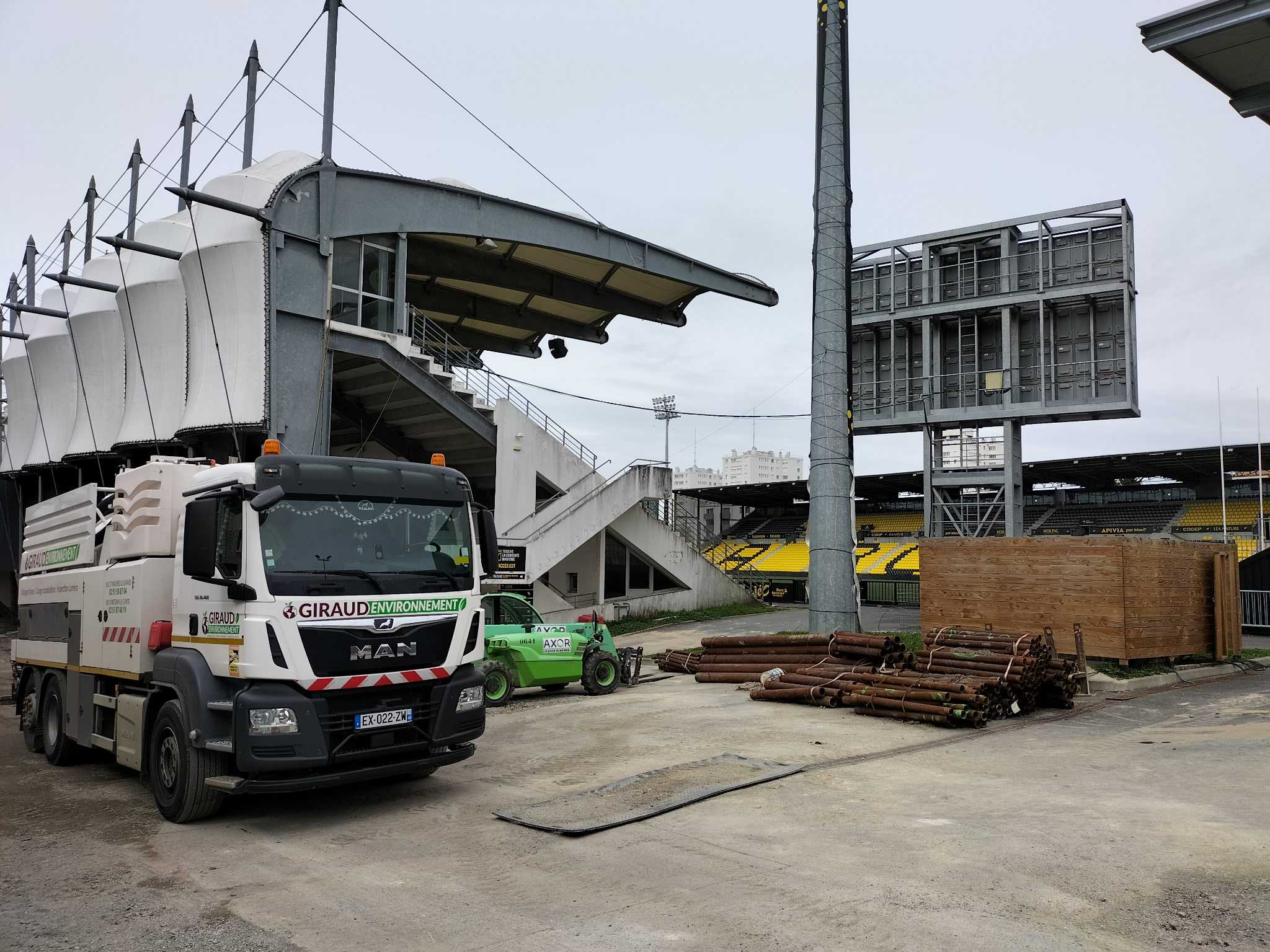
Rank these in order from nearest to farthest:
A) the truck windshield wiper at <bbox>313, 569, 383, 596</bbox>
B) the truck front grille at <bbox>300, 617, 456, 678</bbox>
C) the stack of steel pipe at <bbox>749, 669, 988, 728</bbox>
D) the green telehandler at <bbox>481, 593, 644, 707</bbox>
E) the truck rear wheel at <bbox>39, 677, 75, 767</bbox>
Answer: the truck front grille at <bbox>300, 617, 456, 678</bbox> → the truck windshield wiper at <bbox>313, 569, 383, 596</bbox> → the truck rear wheel at <bbox>39, 677, 75, 767</bbox> → the stack of steel pipe at <bbox>749, 669, 988, 728</bbox> → the green telehandler at <bbox>481, 593, 644, 707</bbox>

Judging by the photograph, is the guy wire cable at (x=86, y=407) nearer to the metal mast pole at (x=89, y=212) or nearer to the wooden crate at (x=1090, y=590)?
the metal mast pole at (x=89, y=212)

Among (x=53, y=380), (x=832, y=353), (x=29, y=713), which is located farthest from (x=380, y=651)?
(x=53, y=380)

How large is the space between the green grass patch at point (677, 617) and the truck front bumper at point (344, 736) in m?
19.8

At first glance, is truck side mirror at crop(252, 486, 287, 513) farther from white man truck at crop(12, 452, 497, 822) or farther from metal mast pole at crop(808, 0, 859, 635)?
metal mast pole at crop(808, 0, 859, 635)

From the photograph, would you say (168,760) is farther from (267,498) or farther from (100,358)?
(100,358)

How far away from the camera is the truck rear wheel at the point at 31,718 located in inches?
480

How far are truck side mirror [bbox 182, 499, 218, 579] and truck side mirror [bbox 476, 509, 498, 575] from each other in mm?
2492

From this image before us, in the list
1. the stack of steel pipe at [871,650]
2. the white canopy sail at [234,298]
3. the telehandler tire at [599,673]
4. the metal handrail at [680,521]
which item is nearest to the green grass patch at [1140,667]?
the stack of steel pipe at [871,650]

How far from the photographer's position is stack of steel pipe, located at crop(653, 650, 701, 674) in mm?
20234

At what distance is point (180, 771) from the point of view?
836 cm

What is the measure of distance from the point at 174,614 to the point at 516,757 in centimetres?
437

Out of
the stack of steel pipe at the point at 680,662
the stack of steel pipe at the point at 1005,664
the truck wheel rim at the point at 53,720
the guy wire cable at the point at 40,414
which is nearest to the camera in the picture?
the truck wheel rim at the point at 53,720

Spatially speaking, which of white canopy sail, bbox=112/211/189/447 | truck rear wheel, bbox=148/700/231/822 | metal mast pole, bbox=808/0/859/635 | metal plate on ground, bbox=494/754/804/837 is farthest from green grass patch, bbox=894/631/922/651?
white canopy sail, bbox=112/211/189/447

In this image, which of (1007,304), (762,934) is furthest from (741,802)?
(1007,304)
